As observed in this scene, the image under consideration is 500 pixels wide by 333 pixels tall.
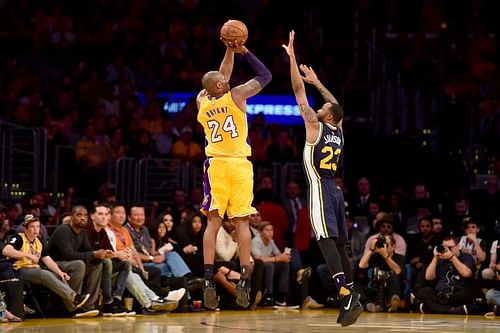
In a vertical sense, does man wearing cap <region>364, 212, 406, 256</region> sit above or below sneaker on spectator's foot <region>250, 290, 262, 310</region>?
above

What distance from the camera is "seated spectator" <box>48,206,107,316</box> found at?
47.2 feet

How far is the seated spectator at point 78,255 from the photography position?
14.4 metres

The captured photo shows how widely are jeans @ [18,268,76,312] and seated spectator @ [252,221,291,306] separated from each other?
12.3 ft

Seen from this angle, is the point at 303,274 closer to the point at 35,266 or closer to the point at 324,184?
the point at 35,266

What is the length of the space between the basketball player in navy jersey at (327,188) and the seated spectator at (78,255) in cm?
371

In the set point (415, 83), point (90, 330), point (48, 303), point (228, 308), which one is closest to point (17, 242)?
point (48, 303)

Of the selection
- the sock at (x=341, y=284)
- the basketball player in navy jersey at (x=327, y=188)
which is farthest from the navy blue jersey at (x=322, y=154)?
the sock at (x=341, y=284)

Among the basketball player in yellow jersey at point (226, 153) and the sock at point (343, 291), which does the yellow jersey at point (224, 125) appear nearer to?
the basketball player in yellow jersey at point (226, 153)

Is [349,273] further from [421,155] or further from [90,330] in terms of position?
[421,155]

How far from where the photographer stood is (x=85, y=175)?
17906mm

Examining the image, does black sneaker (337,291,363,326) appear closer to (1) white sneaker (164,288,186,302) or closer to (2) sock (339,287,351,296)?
(2) sock (339,287,351,296)

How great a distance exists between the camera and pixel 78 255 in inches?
569

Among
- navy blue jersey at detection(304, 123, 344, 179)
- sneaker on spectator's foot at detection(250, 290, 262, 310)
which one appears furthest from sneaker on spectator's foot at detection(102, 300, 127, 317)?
navy blue jersey at detection(304, 123, 344, 179)

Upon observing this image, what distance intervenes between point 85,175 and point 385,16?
30.0 feet
